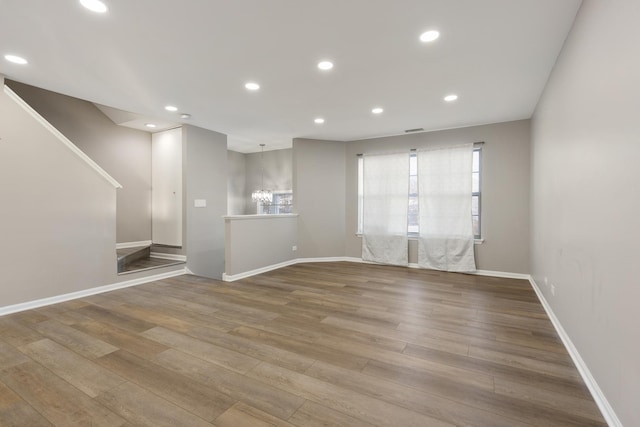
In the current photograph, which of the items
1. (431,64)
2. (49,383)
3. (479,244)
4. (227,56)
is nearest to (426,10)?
(431,64)

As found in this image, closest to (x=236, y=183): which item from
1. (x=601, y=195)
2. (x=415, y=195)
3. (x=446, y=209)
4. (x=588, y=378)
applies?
(x=415, y=195)

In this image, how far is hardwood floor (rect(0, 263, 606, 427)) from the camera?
5.22 ft

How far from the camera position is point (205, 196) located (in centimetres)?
534

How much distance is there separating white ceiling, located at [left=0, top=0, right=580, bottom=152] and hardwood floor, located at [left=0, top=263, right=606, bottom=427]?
8.71ft

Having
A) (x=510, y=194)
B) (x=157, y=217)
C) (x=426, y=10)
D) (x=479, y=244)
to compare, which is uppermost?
(x=426, y=10)

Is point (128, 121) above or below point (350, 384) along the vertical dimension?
above

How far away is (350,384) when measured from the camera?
186cm

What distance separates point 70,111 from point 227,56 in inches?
153

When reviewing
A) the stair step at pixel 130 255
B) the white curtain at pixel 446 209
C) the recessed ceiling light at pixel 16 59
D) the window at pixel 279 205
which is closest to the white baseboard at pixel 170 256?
the stair step at pixel 130 255

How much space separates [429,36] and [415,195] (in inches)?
141

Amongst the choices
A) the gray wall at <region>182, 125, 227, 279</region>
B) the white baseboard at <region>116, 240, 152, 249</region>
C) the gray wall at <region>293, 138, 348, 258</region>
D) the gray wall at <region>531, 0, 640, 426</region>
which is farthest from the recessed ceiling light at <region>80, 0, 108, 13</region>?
the white baseboard at <region>116, 240, 152, 249</region>

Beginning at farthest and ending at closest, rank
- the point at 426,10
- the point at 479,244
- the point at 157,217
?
the point at 157,217 < the point at 479,244 < the point at 426,10

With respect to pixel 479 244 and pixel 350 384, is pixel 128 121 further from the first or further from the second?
pixel 479 244

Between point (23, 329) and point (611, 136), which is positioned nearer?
point (611, 136)
